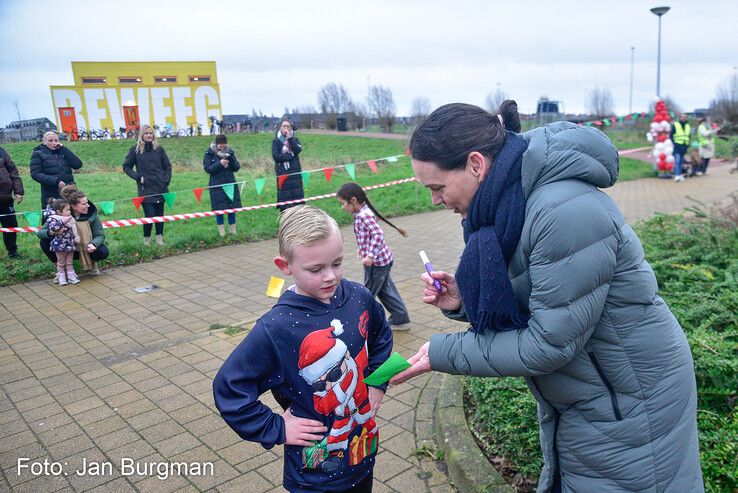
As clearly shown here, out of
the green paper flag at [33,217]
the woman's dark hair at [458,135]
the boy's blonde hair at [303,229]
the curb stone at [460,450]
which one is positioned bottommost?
the curb stone at [460,450]

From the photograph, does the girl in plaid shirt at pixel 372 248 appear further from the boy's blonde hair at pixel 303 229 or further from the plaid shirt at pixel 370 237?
the boy's blonde hair at pixel 303 229

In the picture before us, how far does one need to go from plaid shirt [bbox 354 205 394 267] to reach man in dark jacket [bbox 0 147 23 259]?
651 cm

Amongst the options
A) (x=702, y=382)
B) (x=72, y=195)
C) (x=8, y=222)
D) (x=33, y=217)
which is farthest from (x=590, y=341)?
(x=8, y=222)

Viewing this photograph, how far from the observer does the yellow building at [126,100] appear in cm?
3372

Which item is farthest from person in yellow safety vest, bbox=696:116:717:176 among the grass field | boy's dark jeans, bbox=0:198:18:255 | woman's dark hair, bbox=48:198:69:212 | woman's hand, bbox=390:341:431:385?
woman's hand, bbox=390:341:431:385

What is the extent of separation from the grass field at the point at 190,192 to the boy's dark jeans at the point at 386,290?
519 cm

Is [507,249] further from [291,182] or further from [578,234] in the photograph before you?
[291,182]

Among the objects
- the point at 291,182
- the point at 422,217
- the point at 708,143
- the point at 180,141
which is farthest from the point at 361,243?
the point at 180,141

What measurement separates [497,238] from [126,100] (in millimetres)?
39841

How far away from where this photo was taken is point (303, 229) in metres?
2.06

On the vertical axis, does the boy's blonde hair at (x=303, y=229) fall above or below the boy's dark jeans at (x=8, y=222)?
above

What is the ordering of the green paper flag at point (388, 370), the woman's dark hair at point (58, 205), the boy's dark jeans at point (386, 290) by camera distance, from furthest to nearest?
the woman's dark hair at point (58, 205) < the boy's dark jeans at point (386, 290) < the green paper flag at point (388, 370)

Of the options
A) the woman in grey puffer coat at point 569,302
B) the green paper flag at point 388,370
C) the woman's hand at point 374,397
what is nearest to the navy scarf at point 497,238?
the woman in grey puffer coat at point 569,302

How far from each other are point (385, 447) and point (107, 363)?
2868mm
